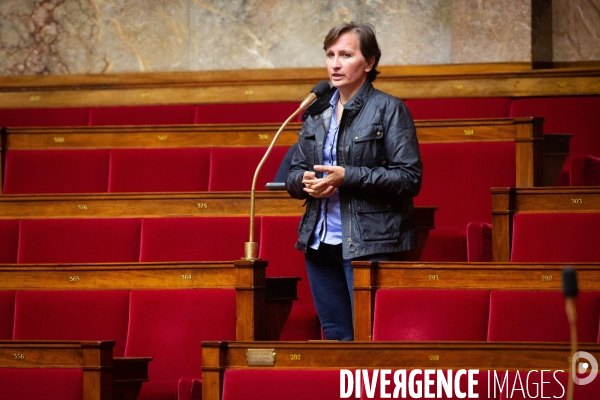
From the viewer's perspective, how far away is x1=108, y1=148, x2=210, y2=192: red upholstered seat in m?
1.24

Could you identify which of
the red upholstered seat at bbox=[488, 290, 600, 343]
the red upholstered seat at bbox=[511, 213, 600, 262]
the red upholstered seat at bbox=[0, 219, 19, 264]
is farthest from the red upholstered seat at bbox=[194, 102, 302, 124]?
the red upholstered seat at bbox=[488, 290, 600, 343]

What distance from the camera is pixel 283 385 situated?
0.70 m

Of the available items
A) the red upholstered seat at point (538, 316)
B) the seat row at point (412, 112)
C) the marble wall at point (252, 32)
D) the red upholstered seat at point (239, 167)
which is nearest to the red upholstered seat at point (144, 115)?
the seat row at point (412, 112)

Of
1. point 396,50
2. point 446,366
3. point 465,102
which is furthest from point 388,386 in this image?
point 396,50

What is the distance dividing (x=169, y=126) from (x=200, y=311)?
0.43 meters

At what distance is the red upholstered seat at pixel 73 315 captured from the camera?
0.93m

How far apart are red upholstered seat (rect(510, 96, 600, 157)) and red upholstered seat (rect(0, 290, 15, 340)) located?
2.32 ft

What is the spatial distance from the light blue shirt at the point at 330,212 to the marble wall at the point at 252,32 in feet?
2.44

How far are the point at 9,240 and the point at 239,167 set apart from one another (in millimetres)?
288

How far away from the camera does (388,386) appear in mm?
686

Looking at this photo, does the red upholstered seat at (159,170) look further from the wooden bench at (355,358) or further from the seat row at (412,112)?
the wooden bench at (355,358)

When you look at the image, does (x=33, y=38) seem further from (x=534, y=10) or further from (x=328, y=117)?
(x=328, y=117)

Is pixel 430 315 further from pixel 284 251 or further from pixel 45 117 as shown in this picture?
pixel 45 117

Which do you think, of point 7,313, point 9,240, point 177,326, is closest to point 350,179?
point 177,326
